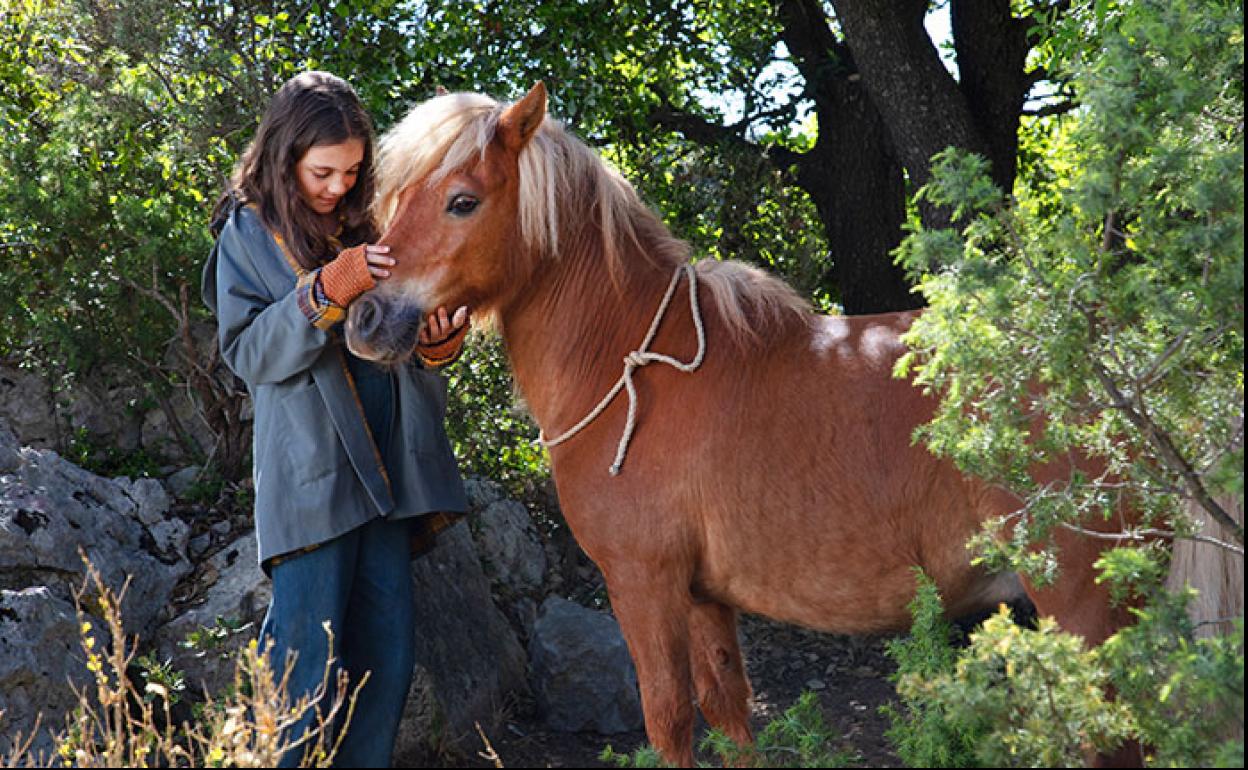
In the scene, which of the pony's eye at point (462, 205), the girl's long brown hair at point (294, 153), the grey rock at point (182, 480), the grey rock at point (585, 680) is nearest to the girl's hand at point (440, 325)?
the pony's eye at point (462, 205)

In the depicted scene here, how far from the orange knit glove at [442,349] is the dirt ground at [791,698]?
1.59 meters

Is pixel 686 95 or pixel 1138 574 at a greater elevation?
pixel 686 95

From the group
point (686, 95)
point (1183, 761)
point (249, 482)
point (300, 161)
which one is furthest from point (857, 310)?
point (1183, 761)

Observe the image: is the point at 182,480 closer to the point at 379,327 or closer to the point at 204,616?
the point at 204,616

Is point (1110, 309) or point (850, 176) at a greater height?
point (850, 176)

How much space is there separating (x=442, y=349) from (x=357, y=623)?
0.82m

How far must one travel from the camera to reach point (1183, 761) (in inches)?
102

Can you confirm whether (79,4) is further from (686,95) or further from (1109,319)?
(1109,319)

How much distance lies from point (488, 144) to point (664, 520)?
1115 millimetres

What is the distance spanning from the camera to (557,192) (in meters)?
3.55

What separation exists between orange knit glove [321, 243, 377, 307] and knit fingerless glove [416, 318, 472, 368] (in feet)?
0.91

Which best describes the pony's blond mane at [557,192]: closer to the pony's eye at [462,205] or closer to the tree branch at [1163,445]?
the pony's eye at [462,205]

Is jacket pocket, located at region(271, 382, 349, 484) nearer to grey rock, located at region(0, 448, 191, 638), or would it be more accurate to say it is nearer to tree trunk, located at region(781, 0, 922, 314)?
grey rock, located at region(0, 448, 191, 638)

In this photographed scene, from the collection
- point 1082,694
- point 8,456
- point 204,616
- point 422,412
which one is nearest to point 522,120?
point 422,412
